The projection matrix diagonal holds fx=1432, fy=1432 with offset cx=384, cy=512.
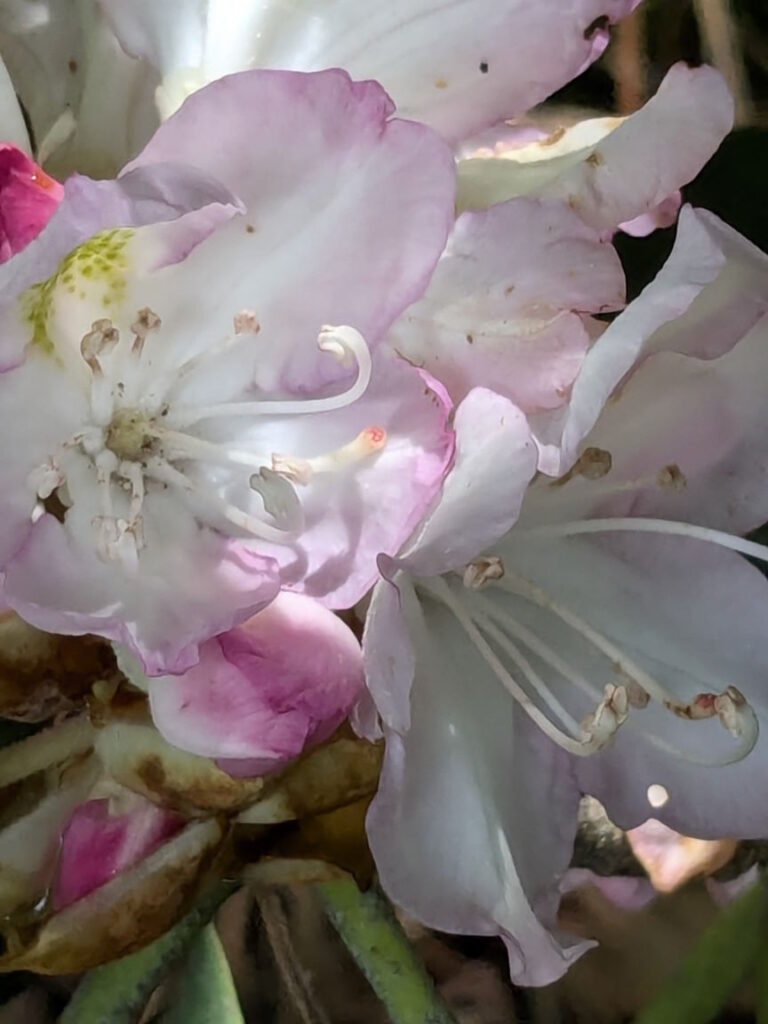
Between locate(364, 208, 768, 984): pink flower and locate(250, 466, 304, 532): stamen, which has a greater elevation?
locate(250, 466, 304, 532): stamen

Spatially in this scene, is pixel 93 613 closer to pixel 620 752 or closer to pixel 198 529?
pixel 198 529

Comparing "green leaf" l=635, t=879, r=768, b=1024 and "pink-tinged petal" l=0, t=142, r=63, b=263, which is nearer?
"pink-tinged petal" l=0, t=142, r=63, b=263

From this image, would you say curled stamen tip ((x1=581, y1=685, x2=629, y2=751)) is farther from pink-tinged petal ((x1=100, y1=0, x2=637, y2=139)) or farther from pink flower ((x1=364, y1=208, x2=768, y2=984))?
pink-tinged petal ((x1=100, y1=0, x2=637, y2=139))

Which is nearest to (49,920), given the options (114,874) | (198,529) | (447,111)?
(114,874)

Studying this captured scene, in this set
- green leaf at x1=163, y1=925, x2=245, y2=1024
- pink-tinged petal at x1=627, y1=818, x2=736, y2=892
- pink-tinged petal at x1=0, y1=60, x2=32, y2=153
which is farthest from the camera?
pink-tinged petal at x1=627, y1=818, x2=736, y2=892

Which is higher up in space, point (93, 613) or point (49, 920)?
point (93, 613)

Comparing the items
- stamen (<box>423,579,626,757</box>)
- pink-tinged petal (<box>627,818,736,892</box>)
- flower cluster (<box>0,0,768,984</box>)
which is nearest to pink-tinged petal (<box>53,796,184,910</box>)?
flower cluster (<box>0,0,768,984</box>)

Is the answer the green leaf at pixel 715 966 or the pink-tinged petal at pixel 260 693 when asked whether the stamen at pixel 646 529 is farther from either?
the green leaf at pixel 715 966

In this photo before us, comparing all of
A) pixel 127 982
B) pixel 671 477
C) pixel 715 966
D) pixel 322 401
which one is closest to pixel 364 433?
pixel 322 401

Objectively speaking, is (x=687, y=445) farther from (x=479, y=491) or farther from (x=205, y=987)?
(x=205, y=987)
